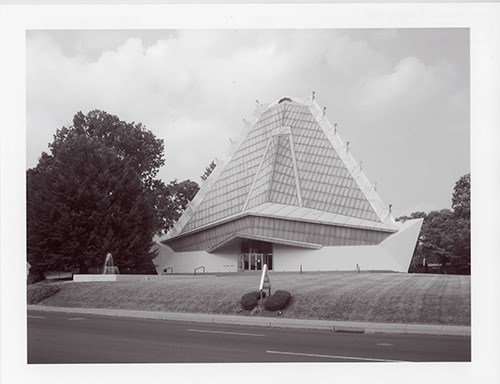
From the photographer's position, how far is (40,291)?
2112 cm

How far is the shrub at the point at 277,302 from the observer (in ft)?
62.7

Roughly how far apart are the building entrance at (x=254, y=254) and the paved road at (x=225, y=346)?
Result: 1920 centimetres

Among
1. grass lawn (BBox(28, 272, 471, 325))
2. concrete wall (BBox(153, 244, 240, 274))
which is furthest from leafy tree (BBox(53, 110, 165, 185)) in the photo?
concrete wall (BBox(153, 244, 240, 274))

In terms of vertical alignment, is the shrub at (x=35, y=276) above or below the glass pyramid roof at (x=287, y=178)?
below

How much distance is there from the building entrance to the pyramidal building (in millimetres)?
53

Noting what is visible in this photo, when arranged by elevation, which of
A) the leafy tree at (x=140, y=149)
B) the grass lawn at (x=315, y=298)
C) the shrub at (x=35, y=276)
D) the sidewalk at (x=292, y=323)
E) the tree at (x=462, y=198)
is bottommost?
the sidewalk at (x=292, y=323)

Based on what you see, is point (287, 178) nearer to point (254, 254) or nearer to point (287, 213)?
point (287, 213)

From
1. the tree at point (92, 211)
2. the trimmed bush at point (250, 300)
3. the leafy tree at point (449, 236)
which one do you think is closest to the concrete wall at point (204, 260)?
the tree at point (92, 211)

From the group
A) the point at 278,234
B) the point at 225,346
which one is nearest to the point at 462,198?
the point at 225,346

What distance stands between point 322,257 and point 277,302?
606 inches

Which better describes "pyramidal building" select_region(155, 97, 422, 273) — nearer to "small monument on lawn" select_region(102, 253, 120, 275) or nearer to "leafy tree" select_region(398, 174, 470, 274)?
"leafy tree" select_region(398, 174, 470, 274)

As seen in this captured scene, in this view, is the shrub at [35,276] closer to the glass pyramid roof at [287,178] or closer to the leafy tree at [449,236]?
the leafy tree at [449,236]

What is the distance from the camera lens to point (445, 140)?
63.2 ft
